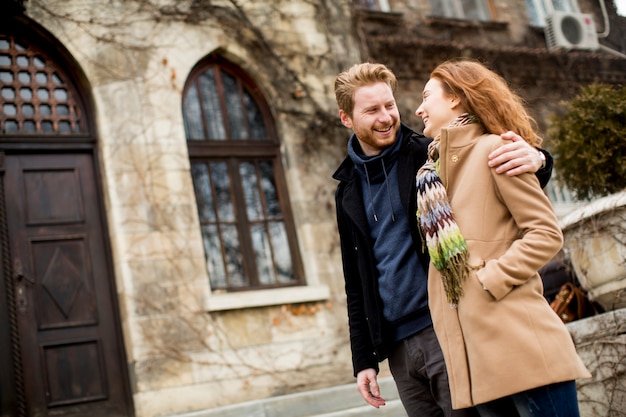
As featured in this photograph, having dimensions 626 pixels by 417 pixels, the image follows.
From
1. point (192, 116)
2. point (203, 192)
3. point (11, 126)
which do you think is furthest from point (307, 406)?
point (11, 126)

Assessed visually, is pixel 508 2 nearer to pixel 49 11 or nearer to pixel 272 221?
pixel 272 221

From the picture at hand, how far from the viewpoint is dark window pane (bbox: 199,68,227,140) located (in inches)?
332

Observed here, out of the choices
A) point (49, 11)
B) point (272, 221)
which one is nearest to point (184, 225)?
point (272, 221)

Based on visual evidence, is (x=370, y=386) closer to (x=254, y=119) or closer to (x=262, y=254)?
(x=262, y=254)

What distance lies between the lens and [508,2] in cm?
1212

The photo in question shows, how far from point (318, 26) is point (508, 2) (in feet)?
13.9

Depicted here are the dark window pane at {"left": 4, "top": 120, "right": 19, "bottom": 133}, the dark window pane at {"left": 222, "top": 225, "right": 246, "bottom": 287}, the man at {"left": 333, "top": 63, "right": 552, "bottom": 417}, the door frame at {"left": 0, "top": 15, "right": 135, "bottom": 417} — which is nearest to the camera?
the man at {"left": 333, "top": 63, "right": 552, "bottom": 417}

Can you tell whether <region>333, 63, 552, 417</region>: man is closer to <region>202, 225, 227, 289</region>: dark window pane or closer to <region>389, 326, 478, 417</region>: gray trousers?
A: <region>389, 326, 478, 417</region>: gray trousers

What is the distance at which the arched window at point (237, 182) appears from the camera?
26.7ft

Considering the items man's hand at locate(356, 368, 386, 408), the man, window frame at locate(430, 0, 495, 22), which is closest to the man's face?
the man

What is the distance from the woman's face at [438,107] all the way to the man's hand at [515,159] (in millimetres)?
282

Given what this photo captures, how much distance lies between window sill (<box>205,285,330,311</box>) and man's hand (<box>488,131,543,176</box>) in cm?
544

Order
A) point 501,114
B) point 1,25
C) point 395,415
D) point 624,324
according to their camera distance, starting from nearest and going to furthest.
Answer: point 501,114
point 624,324
point 395,415
point 1,25

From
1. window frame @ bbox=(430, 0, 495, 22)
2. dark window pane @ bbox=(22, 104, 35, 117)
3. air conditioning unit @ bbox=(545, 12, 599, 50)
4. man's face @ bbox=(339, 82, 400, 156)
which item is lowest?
man's face @ bbox=(339, 82, 400, 156)
